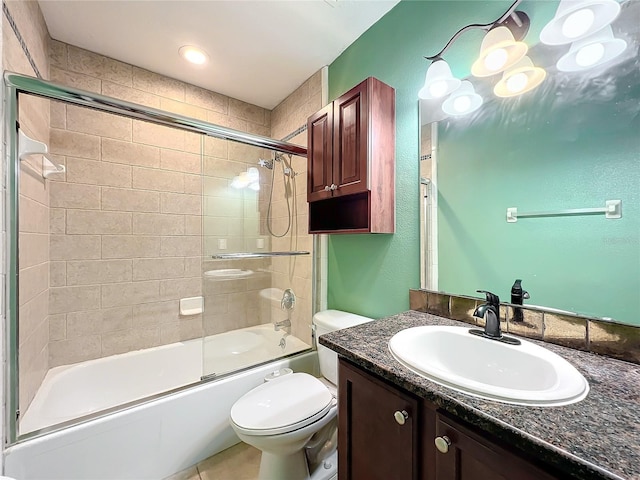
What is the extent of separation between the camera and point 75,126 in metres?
1.75

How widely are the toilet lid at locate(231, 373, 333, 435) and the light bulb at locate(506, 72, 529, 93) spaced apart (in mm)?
1597

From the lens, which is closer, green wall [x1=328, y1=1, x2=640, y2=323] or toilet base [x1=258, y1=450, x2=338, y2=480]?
green wall [x1=328, y1=1, x2=640, y2=323]

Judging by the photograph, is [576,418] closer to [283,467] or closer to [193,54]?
[283,467]

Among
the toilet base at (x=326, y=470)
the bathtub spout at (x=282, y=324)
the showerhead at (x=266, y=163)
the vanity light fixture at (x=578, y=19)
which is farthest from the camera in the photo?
the bathtub spout at (x=282, y=324)

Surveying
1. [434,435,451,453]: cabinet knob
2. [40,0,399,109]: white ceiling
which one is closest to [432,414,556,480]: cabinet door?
[434,435,451,453]: cabinet knob

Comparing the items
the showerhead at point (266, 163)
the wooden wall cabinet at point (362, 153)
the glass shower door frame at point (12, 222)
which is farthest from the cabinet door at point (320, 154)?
the glass shower door frame at point (12, 222)

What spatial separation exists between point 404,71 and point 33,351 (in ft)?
8.30

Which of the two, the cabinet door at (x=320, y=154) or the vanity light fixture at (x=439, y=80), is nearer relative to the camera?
the vanity light fixture at (x=439, y=80)

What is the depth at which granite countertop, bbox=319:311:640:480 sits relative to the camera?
0.43 metres

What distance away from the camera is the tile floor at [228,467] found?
1.34 m

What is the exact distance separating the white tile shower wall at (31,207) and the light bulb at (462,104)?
1930mm

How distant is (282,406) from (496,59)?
1795 millimetres

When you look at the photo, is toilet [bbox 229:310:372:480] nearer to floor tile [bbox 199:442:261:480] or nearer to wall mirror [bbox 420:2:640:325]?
floor tile [bbox 199:442:261:480]

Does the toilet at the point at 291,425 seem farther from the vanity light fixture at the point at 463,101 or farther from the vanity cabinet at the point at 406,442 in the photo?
the vanity light fixture at the point at 463,101
